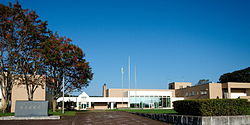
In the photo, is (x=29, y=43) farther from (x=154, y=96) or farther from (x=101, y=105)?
(x=154, y=96)

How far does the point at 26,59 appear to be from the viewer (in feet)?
95.6

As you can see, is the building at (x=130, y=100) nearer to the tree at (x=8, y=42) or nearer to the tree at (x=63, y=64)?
the tree at (x=63, y=64)

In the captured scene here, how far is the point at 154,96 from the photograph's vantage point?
66812mm

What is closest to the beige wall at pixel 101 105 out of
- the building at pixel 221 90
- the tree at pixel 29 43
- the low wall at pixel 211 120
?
the building at pixel 221 90

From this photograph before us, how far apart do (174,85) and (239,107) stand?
2702 inches

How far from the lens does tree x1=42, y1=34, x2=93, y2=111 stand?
30.2m

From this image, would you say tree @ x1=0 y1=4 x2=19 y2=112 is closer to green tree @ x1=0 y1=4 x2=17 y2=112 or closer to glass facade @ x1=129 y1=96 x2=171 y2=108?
green tree @ x1=0 y1=4 x2=17 y2=112

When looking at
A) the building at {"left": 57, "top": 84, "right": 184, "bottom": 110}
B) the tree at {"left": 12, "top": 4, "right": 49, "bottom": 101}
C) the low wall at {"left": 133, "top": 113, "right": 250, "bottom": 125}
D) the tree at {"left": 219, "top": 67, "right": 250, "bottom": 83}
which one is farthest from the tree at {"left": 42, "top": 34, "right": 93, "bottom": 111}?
the tree at {"left": 219, "top": 67, "right": 250, "bottom": 83}

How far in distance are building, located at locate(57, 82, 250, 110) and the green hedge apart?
39.5m

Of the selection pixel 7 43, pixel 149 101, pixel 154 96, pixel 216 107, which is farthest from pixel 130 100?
pixel 216 107

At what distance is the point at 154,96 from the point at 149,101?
8.30ft

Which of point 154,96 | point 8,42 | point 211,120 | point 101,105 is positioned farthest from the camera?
point 154,96

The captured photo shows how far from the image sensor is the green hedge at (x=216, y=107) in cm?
1477

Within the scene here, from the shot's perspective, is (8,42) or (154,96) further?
(154,96)
